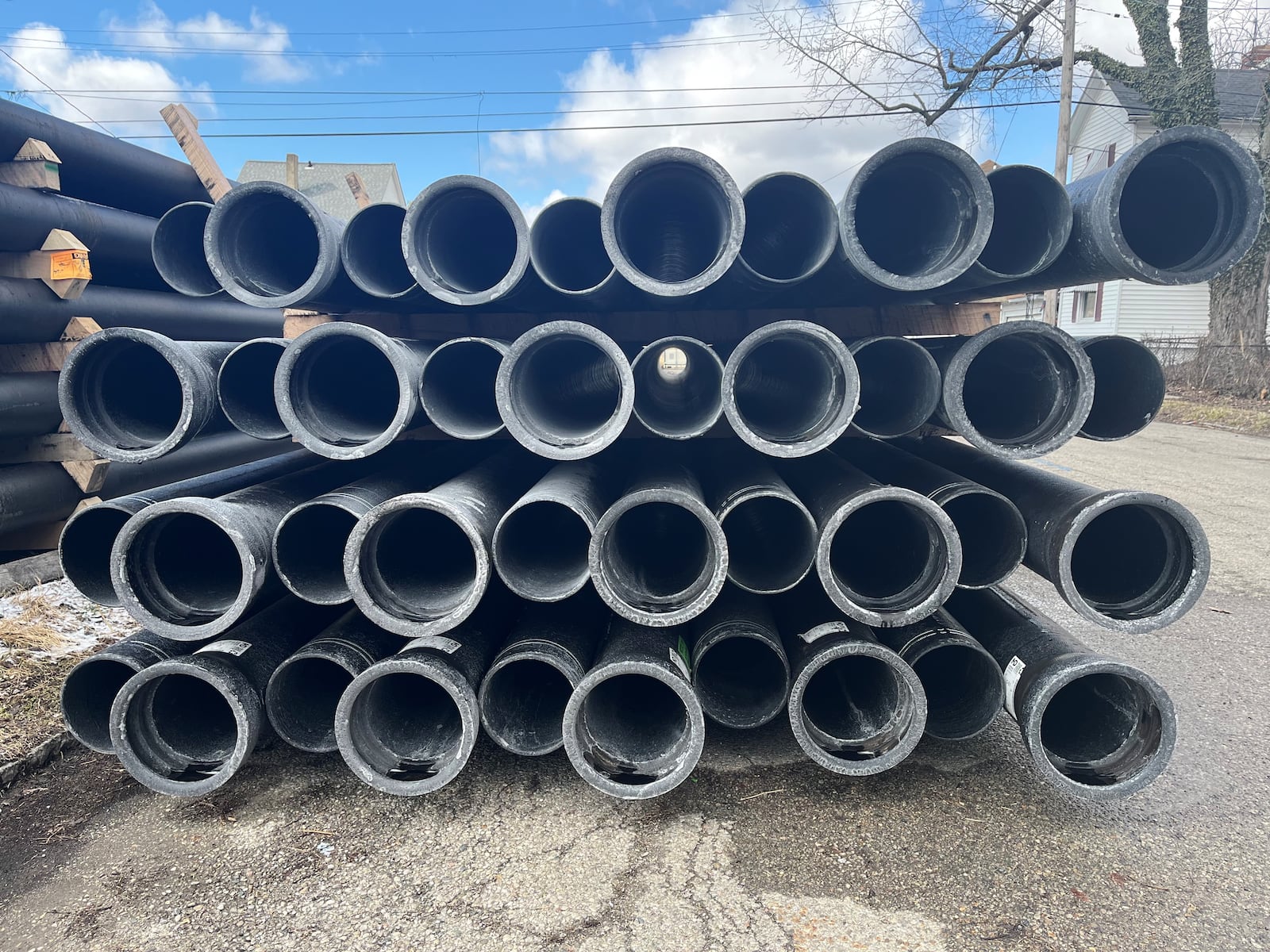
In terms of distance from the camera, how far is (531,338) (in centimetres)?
223

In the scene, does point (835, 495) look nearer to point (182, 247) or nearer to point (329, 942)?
point (329, 942)

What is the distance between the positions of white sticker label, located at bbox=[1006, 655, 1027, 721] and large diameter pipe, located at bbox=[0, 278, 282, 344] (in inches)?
144

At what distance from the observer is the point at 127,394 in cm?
259

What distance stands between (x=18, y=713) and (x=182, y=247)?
76.9 inches

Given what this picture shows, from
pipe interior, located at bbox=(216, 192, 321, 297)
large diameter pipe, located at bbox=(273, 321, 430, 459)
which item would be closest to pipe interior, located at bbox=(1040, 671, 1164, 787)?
large diameter pipe, located at bbox=(273, 321, 430, 459)

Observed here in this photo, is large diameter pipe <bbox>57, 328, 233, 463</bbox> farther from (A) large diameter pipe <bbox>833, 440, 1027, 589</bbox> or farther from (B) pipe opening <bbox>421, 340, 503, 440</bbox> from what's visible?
(A) large diameter pipe <bbox>833, 440, 1027, 589</bbox>

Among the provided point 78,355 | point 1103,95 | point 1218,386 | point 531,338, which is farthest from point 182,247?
point 1103,95

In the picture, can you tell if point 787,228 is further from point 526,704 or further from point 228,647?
point 228,647

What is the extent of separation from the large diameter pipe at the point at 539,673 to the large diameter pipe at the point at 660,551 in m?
0.32

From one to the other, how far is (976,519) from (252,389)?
2.84 meters

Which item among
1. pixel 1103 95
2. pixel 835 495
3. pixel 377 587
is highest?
pixel 1103 95

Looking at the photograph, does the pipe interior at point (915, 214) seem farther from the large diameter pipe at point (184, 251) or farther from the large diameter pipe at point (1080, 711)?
the large diameter pipe at point (184, 251)

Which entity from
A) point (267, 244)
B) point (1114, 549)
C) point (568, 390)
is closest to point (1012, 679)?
point (1114, 549)

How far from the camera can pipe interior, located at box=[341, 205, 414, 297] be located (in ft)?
8.43
